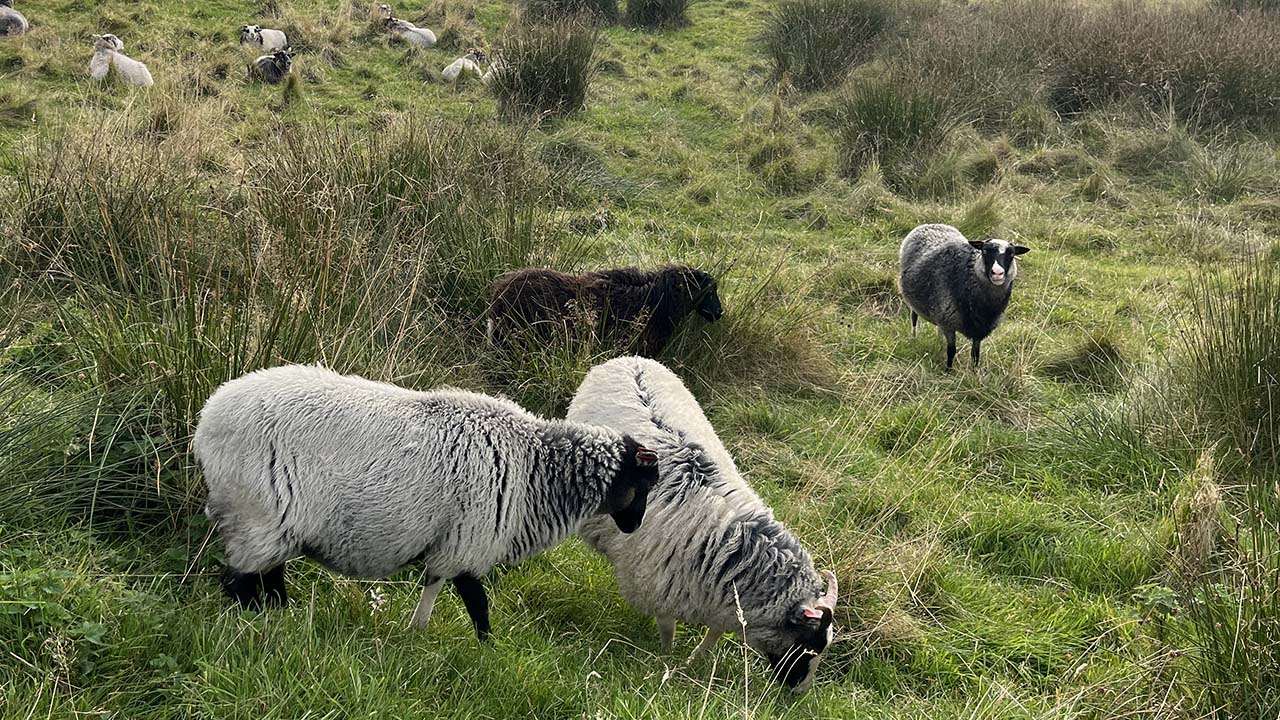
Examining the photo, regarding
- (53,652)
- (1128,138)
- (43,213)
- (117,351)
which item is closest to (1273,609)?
(53,652)

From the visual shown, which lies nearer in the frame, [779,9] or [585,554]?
[585,554]

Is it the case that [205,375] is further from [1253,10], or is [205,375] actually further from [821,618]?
[1253,10]

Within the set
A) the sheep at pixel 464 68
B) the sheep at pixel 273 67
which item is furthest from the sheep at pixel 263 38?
the sheep at pixel 464 68

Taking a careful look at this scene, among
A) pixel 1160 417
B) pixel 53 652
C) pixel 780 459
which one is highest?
pixel 53 652

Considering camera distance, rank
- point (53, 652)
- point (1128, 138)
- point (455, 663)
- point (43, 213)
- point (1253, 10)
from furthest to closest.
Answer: point (1253, 10) < point (1128, 138) < point (43, 213) < point (455, 663) < point (53, 652)

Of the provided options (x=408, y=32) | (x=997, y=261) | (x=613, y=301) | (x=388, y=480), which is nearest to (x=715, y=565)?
(x=388, y=480)

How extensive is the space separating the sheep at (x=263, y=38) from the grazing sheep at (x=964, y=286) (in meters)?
10.5

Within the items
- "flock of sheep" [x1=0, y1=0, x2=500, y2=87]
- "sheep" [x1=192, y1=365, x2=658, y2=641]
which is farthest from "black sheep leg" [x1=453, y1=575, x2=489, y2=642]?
"flock of sheep" [x1=0, y1=0, x2=500, y2=87]

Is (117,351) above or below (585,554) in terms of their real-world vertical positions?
above

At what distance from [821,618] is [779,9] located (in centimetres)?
1463

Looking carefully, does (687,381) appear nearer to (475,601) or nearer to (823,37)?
(475,601)

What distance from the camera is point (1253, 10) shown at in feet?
49.9

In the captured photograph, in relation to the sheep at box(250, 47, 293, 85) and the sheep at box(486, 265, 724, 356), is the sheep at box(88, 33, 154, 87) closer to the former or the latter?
the sheep at box(250, 47, 293, 85)

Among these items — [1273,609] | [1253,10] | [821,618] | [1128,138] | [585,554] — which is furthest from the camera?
[1253,10]
